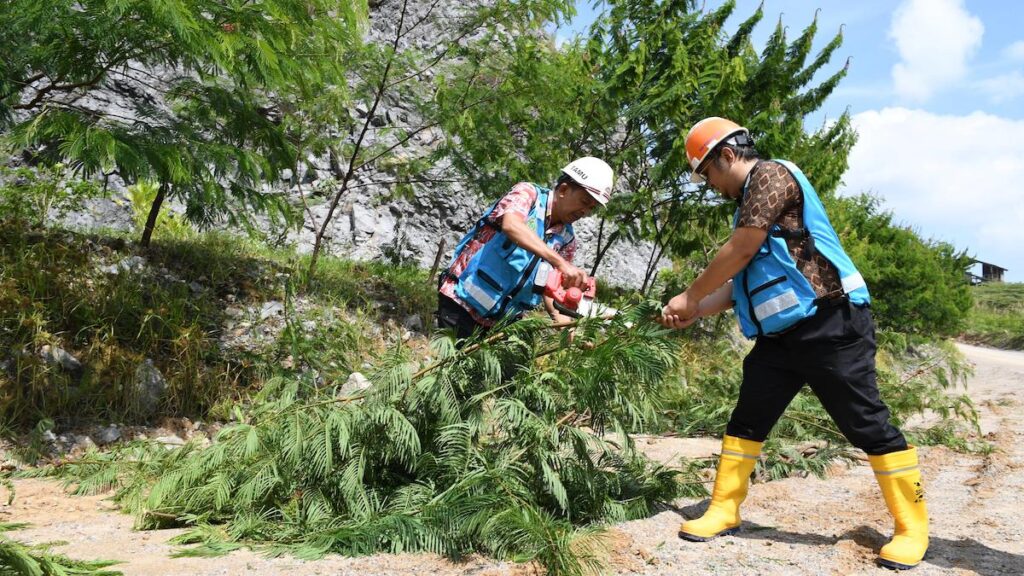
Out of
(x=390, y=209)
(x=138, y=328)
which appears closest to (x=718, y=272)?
(x=138, y=328)

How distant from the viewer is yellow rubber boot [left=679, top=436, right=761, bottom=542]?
3.01 meters

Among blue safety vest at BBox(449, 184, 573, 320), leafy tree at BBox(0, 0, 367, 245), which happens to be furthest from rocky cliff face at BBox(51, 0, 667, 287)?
blue safety vest at BBox(449, 184, 573, 320)

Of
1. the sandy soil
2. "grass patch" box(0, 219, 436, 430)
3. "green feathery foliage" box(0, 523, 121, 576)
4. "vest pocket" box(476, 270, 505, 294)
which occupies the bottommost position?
the sandy soil

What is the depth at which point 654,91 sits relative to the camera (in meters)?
8.95

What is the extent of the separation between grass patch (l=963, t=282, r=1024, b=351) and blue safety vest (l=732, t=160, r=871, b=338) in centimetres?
2767

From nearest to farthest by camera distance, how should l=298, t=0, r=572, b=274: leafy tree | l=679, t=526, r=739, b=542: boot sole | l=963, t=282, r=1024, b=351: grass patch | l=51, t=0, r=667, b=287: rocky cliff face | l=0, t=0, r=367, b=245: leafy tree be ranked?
l=679, t=526, r=739, b=542: boot sole < l=0, t=0, r=367, b=245: leafy tree < l=298, t=0, r=572, b=274: leafy tree < l=51, t=0, r=667, b=287: rocky cliff face < l=963, t=282, r=1024, b=351: grass patch

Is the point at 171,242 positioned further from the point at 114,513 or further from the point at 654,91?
the point at 654,91

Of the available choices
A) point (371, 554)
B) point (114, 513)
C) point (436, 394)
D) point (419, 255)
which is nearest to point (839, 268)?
point (436, 394)

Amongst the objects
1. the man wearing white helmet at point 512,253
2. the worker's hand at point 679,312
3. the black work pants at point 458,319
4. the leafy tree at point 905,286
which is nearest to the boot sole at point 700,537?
the worker's hand at point 679,312

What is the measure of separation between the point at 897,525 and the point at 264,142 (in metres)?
5.74

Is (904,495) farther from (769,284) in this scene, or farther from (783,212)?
(783,212)

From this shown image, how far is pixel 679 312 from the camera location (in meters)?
3.14

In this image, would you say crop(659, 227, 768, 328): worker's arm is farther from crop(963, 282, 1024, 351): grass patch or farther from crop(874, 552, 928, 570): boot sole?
crop(963, 282, 1024, 351): grass patch

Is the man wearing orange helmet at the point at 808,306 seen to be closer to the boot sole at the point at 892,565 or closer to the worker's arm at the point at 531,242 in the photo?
the boot sole at the point at 892,565
